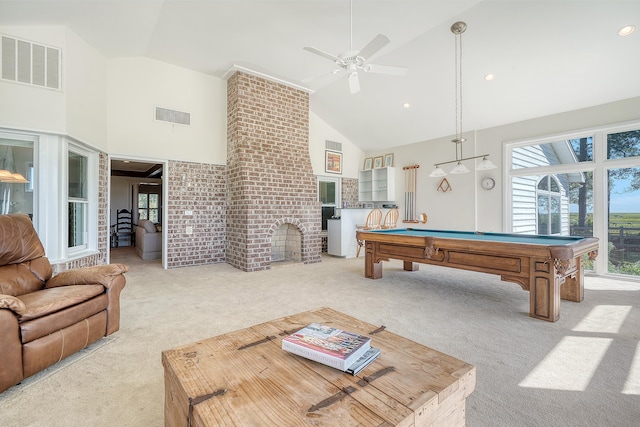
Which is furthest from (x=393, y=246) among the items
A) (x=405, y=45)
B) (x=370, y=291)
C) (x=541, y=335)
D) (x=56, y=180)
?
(x=56, y=180)

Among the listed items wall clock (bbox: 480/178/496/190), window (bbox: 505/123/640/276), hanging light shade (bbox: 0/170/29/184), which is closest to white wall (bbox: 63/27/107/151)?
hanging light shade (bbox: 0/170/29/184)

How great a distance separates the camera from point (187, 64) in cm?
516

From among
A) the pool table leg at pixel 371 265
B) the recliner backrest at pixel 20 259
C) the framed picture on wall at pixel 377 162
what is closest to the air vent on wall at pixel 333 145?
the framed picture on wall at pixel 377 162

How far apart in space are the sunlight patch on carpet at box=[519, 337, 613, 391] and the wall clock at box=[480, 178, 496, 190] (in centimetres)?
382

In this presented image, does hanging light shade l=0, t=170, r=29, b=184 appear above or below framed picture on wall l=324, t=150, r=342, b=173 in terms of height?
below

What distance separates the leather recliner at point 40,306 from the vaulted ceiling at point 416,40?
265 centimetres

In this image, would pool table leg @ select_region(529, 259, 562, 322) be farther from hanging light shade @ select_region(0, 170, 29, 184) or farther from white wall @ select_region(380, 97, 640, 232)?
hanging light shade @ select_region(0, 170, 29, 184)

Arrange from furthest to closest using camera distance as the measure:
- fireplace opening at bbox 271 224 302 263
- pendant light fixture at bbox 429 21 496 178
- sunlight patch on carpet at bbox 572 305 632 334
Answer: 1. fireplace opening at bbox 271 224 302 263
2. pendant light fixture at bbox 429 21 496 178
3. sunlight patch on carpet at bbox 572 305 632 334

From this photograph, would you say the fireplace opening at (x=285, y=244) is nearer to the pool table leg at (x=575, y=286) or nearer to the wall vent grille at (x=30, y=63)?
the wall vent grille at (x=30, y=63)

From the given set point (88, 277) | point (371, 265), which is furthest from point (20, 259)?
point (371, 265)

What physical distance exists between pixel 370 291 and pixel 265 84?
4306 millimetres

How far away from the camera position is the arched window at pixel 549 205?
5.27 metres

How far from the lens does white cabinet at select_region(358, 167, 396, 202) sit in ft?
24.2

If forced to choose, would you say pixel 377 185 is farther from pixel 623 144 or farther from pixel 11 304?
pixel 11 304
